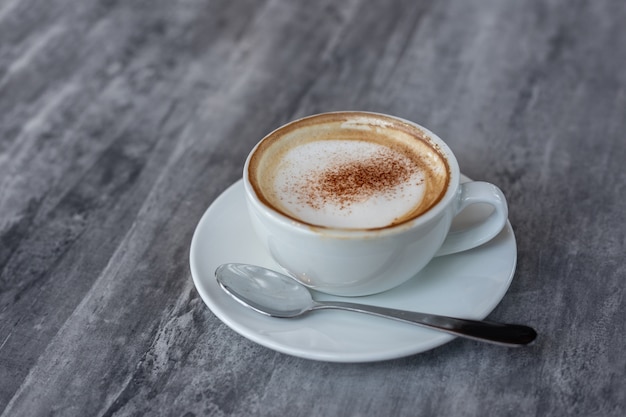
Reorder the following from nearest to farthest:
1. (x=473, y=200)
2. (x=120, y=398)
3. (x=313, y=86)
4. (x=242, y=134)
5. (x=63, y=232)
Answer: (x=120, y=398), (x=473, y=200), (x=63, y=232), (x=242, y=134), (x=313, y=86)

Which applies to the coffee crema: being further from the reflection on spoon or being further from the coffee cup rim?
the reflection on spoon

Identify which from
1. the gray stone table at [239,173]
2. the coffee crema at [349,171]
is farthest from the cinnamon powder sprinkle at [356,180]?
the gray stone table at [239,173]

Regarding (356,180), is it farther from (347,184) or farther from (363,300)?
(363,300)

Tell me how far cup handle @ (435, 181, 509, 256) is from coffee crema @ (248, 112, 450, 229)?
48 millimetres

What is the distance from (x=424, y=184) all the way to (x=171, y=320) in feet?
1.54

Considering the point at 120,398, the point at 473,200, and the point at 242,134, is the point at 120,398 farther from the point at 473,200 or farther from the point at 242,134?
the point at 242,134

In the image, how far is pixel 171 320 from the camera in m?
1.09

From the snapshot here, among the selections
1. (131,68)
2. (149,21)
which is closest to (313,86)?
(131,68)

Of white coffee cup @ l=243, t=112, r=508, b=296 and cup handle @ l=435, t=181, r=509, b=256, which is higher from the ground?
white coffee cup @ l=243, t=112, r=508, b=296

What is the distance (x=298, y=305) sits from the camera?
101 centimetres

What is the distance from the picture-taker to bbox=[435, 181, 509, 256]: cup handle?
1.07 meters

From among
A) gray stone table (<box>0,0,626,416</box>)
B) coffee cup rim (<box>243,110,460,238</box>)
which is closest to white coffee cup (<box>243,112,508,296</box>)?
coffee cup rim (<box>243,110,460,238</box>)

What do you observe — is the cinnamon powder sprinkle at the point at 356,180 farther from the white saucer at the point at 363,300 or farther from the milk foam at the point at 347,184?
the white saucer at the point at 363,300

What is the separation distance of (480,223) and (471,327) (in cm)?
22
